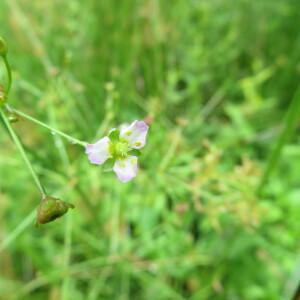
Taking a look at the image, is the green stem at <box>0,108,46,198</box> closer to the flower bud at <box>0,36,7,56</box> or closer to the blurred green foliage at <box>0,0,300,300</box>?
the flower bud at <box>0,36,7,56</box>

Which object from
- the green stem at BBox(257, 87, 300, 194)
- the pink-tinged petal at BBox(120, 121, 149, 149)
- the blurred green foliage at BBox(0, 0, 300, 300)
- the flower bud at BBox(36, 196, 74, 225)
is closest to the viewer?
the flower bud at BBox(36, 196, 74, 225)

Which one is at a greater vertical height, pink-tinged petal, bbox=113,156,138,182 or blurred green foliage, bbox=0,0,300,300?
blurred green foliage, bbox=0,0,300,300

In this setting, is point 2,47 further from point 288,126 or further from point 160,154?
point 160,154

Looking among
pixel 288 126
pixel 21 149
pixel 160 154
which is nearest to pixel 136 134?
pixel 21 149

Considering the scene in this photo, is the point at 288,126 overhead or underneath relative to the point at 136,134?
overhead

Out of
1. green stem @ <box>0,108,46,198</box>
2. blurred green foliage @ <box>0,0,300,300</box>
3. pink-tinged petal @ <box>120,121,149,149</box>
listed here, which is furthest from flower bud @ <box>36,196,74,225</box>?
blurred green foliage @ <box>0,0,300,300</box>

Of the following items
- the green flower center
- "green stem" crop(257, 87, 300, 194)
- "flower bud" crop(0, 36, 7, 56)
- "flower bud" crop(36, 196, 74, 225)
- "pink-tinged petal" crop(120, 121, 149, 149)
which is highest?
"green stem" crop(257, 87, 300, 194)

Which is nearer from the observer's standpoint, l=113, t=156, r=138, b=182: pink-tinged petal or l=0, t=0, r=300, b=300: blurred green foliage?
l=113, t=156, r=138, b=182: pink-tinged petal

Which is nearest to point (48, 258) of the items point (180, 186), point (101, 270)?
point (101, 270)
